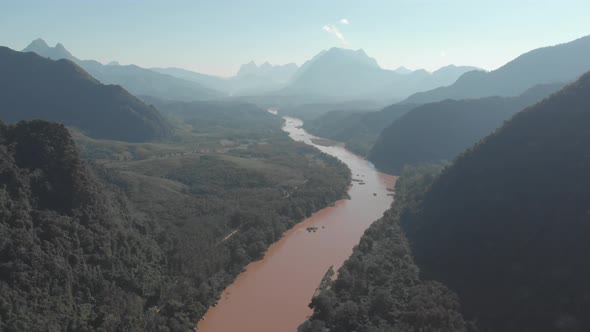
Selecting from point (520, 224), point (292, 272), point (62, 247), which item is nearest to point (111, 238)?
point (62, 247)

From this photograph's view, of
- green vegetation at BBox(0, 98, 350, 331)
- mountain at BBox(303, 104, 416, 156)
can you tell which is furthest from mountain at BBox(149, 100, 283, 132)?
green vegetation at BBox(0, 98, 350, 331)

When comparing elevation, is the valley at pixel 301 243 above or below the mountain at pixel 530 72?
below

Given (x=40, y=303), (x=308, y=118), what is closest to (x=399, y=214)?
(x=40, y=303)

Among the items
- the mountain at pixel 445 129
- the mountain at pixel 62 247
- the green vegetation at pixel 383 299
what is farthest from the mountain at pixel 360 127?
the mountain at pixel 62 247

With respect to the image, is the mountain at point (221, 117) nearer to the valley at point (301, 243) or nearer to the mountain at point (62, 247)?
the valley at point (301, 243)

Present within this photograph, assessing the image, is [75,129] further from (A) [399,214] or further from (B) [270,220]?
(A) [399,214]
